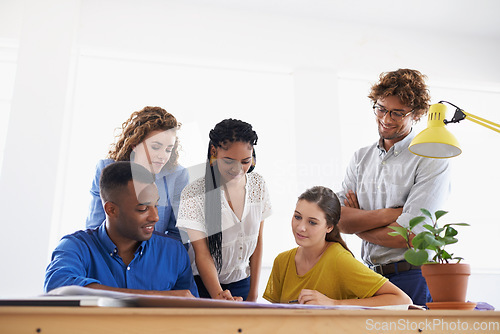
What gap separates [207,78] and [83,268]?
250 cm

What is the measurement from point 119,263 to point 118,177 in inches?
10.3

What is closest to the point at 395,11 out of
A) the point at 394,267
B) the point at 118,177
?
the point at 394,267

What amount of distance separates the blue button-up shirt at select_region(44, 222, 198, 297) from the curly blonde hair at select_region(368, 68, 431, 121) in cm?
101

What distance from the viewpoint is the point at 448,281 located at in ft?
3.23

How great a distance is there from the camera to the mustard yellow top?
1375mm

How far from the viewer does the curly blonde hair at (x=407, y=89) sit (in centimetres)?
183

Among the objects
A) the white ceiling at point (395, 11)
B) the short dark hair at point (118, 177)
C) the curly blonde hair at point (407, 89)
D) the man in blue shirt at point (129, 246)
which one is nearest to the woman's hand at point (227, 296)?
the man in blue shirt at point (129, 246)

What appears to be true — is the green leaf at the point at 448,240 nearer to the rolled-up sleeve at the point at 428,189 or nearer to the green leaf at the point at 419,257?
the green leaf at the point at 419,257

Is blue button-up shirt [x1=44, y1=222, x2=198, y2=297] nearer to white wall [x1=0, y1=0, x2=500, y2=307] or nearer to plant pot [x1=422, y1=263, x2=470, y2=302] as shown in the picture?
plant pot [x1=422, y1=263, x2=470, y2=302]

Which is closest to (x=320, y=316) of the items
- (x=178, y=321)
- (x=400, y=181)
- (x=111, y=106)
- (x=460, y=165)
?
(x=178, y=321)

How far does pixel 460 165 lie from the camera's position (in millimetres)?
3857

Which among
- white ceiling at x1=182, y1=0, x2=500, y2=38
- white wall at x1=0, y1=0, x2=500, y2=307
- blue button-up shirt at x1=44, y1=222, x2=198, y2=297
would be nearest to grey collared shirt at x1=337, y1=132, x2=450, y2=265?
blue button-up shirt at x1=44, y1=222, x2=198, y2=297

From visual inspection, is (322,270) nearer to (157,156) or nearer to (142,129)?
(157,156)

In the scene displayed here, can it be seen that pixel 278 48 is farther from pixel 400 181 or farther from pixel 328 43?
pixel 400 181
